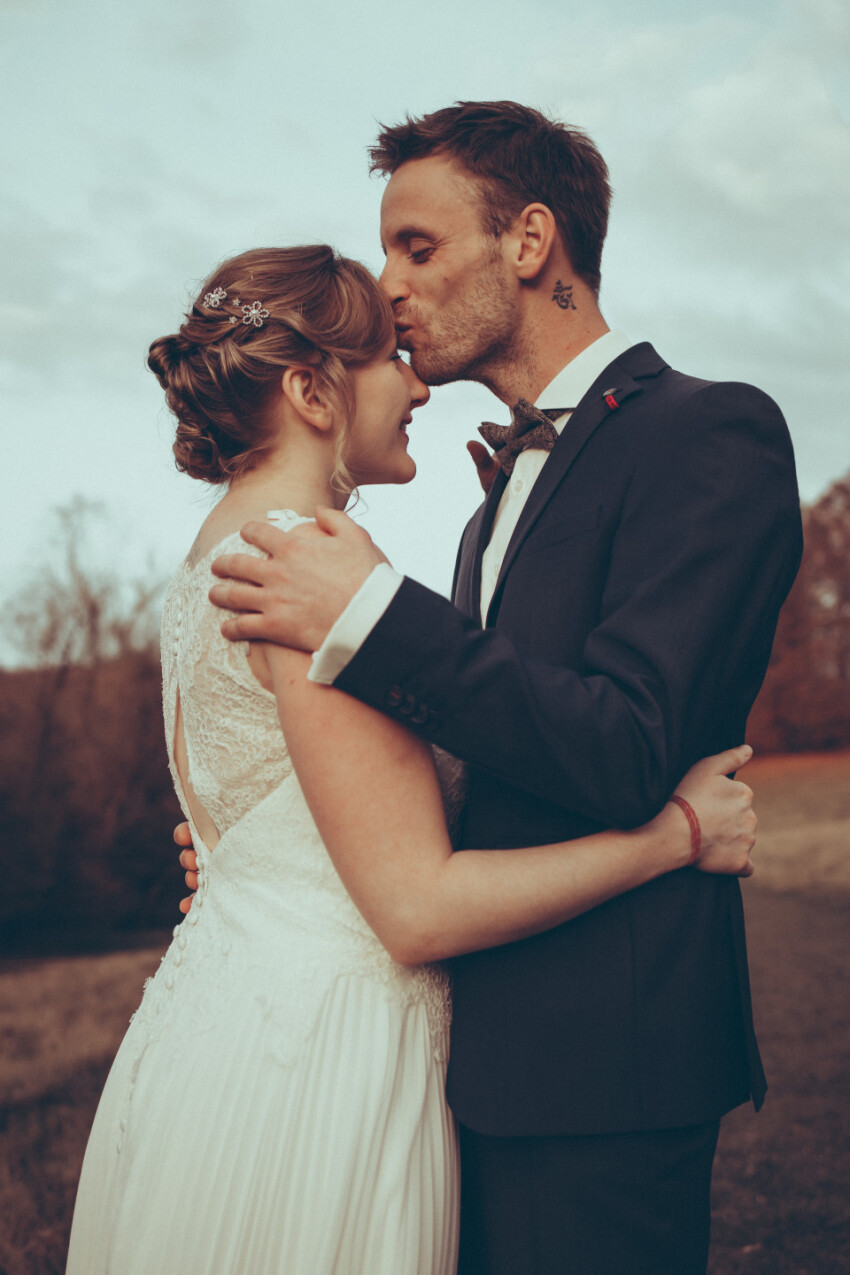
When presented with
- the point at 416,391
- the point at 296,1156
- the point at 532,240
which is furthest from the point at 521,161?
the point at 296,1156

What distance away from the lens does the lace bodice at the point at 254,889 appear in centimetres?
176

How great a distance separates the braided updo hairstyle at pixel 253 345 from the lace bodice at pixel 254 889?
273mm

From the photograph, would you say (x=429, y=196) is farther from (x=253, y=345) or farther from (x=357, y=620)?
(x=357, y=620)

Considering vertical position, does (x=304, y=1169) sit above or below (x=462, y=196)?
below

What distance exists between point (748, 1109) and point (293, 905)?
560 centimetres

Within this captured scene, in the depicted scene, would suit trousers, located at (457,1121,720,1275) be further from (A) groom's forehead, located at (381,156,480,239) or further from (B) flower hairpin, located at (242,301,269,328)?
(A) groom's forehead, located at (381,156,480,239)

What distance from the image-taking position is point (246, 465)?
202 centimetres

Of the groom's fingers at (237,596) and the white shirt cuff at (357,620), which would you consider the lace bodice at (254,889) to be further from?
the white shirt cuff at (357,620)

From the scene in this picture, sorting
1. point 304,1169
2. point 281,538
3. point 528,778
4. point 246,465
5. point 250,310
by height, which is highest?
point 250,310

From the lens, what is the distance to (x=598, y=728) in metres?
1.52

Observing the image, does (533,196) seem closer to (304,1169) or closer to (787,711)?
(304,1169)

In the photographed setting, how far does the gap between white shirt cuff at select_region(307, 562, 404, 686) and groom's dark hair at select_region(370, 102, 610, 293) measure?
4.88ft

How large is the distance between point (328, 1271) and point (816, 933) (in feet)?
34.2

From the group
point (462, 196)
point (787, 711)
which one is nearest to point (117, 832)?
point (462, 196)
